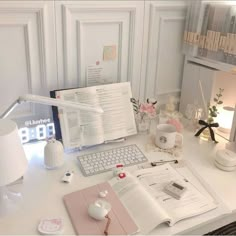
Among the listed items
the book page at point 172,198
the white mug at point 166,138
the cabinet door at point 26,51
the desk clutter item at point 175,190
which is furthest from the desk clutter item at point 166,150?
the cabinet door at point 26,51

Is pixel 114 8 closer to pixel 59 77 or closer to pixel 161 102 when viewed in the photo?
pixel 59 77

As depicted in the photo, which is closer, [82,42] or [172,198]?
[172,198]

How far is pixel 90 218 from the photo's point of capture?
36.3 inches

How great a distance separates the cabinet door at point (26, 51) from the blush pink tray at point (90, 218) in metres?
0.53

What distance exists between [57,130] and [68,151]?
10 cm

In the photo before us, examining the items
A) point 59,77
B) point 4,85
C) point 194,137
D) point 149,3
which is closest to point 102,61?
point 59,77

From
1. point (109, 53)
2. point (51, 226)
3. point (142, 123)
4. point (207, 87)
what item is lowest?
point (51, 226)

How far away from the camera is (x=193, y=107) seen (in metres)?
1.59

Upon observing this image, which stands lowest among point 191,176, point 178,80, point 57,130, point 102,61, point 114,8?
point 191,176

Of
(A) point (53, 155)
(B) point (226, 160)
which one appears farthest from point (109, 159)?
(B) point (226, 160)

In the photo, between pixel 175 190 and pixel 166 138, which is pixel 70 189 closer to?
pixel 175 190

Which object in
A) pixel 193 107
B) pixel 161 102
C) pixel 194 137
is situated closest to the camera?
pixel 194 137

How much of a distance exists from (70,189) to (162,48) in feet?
3.01

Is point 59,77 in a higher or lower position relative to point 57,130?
higher
